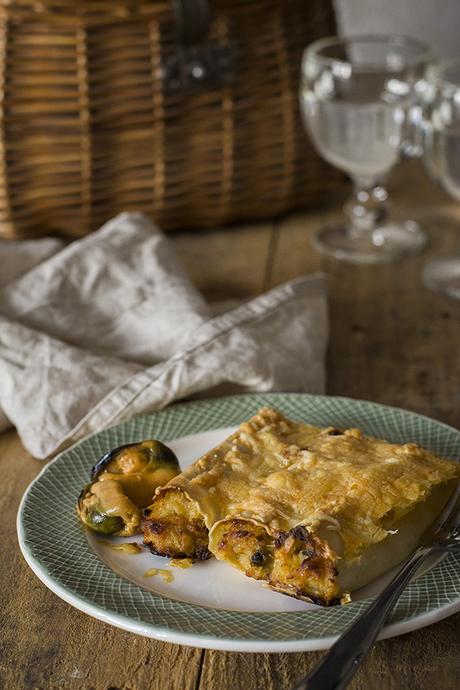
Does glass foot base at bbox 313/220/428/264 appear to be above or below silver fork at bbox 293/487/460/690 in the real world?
below

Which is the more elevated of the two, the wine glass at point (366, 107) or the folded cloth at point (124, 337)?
the wine glass at point (366, 107)

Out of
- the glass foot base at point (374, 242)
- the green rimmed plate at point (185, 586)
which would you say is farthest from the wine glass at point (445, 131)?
the green rimmed plate at point (185, 586)

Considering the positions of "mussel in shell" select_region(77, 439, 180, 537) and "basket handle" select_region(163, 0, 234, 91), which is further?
"basket handle" select_region(163, 0, 234, 91)

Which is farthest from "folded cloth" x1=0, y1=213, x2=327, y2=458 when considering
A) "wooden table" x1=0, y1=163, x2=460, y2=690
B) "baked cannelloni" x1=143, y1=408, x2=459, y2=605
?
"baked cannelloni" x1=143, y1=408, x2=459, y2=605

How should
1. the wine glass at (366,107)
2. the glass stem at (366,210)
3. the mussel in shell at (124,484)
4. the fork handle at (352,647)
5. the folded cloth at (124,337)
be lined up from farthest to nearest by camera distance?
the glass stem at (366,210) < the wine glass at (366,107) < the folded cloth at (124,337) < the mussel in shell at (124,484) < the fork handle at (352,647)

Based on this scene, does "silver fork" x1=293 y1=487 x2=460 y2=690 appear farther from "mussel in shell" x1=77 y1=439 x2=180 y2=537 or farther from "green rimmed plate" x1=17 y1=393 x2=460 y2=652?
"mussel in shell" x1=77 y1=439 x2=180 y2=537

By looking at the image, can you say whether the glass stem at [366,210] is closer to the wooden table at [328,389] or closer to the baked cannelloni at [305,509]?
the wooden table at [328,389]

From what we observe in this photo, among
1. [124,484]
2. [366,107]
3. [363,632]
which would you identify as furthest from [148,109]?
[363,632]
